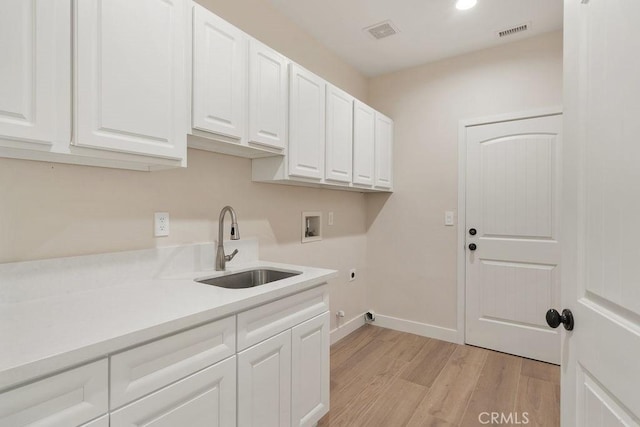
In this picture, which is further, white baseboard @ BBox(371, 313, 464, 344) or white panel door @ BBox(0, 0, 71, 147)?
white baseboard @ BBox(371, 313, 464, 344)

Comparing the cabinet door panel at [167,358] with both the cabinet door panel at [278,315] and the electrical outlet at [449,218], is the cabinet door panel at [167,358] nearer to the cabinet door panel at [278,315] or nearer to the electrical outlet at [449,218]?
the cabinet door panel at [278,315]

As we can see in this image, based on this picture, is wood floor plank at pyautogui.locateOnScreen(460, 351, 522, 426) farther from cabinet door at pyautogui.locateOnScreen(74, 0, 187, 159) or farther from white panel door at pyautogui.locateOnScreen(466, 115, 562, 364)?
cabinet door at pyautogui.locateOnScreen(74, 0, 187, 159)

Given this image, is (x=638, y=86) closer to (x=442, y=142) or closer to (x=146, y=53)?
(x=146, y=53)

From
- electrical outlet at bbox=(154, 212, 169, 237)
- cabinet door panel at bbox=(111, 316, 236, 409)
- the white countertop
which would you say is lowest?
Result: cabinet door panel at bbox=(111, 316, 236, 409)

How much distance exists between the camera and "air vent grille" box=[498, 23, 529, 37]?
2545mm

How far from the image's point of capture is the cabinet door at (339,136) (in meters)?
2.35

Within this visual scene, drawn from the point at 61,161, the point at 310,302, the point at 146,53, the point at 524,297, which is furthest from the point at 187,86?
the point at 524,297

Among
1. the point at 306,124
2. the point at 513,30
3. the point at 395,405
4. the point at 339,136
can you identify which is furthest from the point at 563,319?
the point at 513,30

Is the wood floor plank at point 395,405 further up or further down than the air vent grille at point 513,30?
further down

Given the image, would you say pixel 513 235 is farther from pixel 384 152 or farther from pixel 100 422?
pixel 100 422

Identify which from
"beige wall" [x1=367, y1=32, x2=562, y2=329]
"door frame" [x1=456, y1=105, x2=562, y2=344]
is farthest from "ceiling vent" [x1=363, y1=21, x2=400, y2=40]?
"door frame" [x1=456, y1=105, x2=562, y2=344]

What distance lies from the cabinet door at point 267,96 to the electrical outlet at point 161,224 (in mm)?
598

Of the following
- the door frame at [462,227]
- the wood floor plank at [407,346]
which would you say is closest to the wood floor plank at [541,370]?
the door frame at [462,227]

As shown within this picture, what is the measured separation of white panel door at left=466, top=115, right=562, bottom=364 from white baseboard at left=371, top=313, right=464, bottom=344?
142mm
